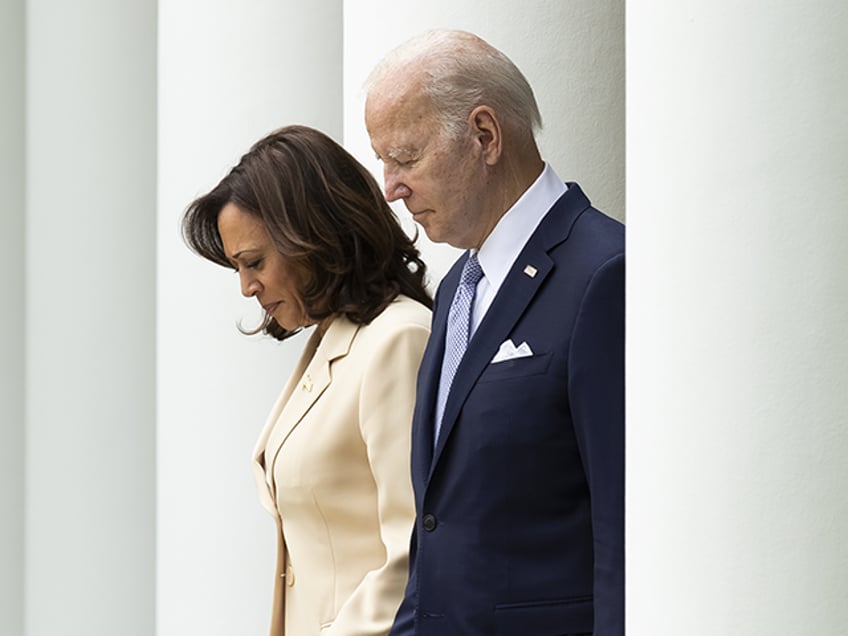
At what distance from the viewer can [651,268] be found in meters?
2.64

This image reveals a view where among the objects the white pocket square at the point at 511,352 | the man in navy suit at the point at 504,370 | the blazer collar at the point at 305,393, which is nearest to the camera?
the man in navy suit at the point at 504,370

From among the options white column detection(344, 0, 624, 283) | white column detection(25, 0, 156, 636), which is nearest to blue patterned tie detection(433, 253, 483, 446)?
white column detection(344, 0, 624, 283)

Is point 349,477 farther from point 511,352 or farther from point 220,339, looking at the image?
point 220,339

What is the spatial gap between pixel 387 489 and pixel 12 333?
17.9 feet

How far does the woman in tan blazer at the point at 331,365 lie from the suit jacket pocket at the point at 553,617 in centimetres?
63

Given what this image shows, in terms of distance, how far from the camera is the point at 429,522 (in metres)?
3.48

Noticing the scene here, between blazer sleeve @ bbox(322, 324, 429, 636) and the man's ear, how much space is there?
689 mm

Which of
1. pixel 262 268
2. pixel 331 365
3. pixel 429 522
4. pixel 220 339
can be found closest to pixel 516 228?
pixel 429 522

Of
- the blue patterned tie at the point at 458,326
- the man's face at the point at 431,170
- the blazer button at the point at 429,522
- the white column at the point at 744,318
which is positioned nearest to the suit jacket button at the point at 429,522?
the blazer button at the point at 429,522

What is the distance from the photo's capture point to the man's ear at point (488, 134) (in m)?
3.53

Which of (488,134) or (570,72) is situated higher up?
(570,72)

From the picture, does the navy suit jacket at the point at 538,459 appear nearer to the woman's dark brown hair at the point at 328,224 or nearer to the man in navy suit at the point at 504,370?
the man in navy suit at the point at 504,370

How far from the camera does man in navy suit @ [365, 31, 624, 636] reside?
127 inches

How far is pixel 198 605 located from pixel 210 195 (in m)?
2.53
